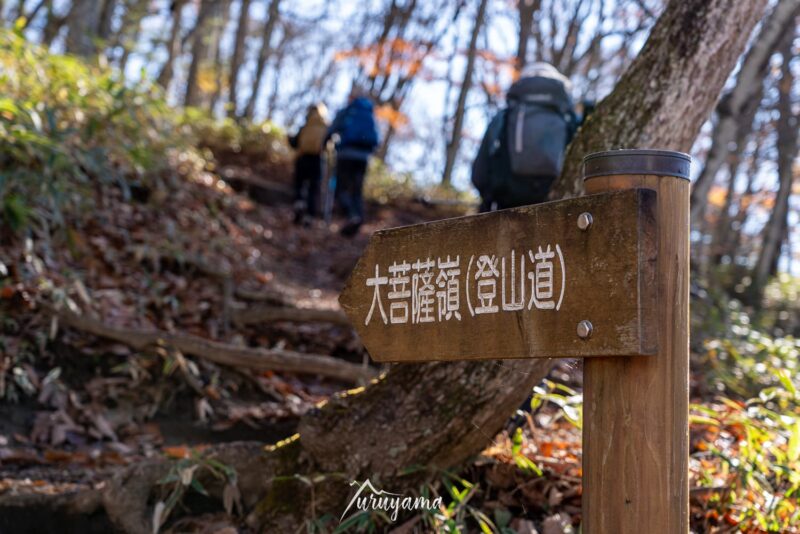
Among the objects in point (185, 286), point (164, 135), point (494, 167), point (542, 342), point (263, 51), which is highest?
point (263, 51)

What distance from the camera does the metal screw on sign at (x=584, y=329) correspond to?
5.69 feet

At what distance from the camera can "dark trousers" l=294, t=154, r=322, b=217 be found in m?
11.2

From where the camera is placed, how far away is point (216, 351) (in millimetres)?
5098

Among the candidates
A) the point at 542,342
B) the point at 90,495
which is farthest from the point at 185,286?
the point at 542,342

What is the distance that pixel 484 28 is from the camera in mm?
16953

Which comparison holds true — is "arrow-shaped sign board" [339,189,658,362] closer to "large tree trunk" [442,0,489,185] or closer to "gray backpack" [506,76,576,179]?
"gray backpack" [506,76,576,179]

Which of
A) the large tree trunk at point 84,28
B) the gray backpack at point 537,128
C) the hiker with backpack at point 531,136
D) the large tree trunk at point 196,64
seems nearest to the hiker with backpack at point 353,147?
the large tree trunk at point 84,28

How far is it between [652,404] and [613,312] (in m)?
0.24

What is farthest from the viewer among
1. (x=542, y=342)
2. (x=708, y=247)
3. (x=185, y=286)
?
(x=708, y=247)

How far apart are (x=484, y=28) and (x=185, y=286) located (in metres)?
12.3

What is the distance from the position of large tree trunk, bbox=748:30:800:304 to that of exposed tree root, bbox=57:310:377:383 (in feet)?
29.8

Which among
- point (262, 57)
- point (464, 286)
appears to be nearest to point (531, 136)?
point (464, 286)

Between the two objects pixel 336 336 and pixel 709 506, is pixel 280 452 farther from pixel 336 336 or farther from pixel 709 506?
pixel 336 336

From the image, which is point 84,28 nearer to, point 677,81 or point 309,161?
point 309,161
